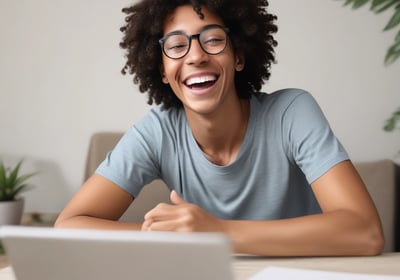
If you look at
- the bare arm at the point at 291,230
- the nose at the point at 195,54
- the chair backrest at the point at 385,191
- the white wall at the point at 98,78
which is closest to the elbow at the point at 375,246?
the bare arm at the point at 291,230

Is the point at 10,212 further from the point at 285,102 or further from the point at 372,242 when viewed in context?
the point at 372,242

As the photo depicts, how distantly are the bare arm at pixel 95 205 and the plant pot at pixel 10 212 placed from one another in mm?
1012

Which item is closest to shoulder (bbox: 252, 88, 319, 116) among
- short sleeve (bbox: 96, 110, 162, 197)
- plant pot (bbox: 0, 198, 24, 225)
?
A: short sleeve (bbox: 96, 110, 162, 197)

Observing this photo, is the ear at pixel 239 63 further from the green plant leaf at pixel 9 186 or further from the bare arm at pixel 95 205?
the green plant leaf at pixel 9 186

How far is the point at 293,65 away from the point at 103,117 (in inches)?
33.0

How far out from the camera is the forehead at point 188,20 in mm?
1238

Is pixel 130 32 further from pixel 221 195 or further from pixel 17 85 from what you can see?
pixel 17 85

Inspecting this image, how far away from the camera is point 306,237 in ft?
3.09

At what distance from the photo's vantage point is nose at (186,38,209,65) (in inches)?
47.8

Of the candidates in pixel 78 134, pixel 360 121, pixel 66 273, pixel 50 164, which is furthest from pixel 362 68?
pixel 66 273

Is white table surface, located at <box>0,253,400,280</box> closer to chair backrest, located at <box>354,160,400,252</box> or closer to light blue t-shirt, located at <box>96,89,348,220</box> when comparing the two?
light blue t-shirt, located at <box>96,89,348,220</box>

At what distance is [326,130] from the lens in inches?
46.3

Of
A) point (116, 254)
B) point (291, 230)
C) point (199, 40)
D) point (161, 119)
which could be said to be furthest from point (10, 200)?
point (116, 254)

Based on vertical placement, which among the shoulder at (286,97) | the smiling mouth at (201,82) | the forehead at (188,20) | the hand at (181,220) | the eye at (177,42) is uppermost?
the forehead at (188,20)
